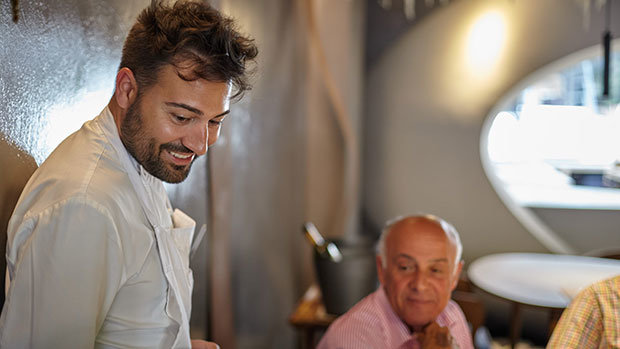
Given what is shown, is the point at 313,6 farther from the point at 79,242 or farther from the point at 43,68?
the point at 79,242

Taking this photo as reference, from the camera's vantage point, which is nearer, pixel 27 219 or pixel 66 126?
pixel 27 219

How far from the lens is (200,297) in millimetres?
2031

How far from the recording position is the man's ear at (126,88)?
41.2 inches

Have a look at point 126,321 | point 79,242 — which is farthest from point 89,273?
point 126,321

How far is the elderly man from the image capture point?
5.15 feet

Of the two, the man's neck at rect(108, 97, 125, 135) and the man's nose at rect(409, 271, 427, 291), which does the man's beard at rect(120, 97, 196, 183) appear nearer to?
the man's neck at rect(108, 97, 125, 135)

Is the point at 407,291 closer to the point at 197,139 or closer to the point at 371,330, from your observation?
the point at 371,330

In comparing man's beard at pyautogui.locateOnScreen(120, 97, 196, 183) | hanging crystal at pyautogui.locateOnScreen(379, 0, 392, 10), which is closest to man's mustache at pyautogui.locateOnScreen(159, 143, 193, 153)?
man's beard at pyautogui.locateOnScreen(120, 97, 196, 183)

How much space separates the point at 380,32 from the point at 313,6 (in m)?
1.30

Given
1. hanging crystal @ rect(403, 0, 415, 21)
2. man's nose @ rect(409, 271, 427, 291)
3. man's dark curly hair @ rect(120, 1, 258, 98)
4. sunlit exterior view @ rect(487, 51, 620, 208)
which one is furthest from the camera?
sunlit exterior view @ rect(487, 51, 620, 208)

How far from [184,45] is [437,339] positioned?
99cm

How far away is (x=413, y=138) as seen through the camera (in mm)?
4242

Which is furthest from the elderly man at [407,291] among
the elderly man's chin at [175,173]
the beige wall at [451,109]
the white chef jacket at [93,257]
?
the beige wall at [451,109]

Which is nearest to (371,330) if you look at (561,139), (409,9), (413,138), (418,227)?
(418,227)
